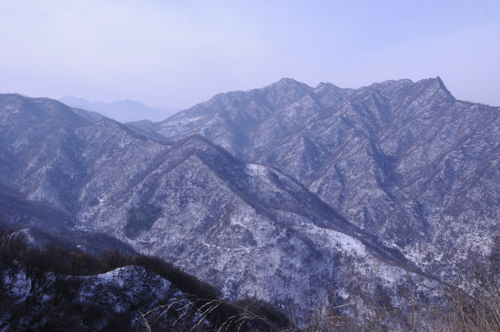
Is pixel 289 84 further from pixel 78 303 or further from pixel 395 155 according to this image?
pixel 78 303

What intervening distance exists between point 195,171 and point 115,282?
50.4m

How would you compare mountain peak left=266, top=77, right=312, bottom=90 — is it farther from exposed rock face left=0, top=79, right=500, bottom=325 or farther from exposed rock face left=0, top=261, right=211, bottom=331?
exposed rock face left=0, top=261, right=211, bottom=331

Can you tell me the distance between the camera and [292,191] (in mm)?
65562

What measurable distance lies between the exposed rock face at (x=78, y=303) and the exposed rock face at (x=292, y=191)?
47.0 ft

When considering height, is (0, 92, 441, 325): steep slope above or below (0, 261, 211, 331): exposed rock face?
below

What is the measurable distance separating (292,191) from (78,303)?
56410mm

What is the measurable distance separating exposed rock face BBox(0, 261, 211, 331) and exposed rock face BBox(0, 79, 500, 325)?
1432cm

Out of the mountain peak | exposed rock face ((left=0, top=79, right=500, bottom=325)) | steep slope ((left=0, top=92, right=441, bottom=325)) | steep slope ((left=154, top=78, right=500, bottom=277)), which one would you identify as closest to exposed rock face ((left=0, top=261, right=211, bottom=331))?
exposed rock face ((left=0, top=79, right=500, bottom=325))

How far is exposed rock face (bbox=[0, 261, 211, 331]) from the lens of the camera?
930 cm

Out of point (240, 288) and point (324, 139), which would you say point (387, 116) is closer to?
point (324, 139)

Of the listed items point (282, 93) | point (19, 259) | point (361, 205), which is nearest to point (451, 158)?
point (361, 205)

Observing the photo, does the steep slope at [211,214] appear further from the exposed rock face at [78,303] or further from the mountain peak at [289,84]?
the mountain peak at [289,84]

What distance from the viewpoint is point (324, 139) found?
109 meters

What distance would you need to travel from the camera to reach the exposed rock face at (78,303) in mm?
9297
